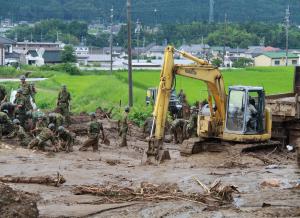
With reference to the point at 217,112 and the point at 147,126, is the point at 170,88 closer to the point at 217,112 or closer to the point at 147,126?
the point at 217,112

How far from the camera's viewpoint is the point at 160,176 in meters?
17.3

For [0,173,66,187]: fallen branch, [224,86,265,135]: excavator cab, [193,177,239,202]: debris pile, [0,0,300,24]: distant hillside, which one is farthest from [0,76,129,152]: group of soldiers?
[0,0,300,24]: distant hillside

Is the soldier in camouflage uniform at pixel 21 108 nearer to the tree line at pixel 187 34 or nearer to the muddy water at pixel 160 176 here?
the muddy water at pixel 160 176

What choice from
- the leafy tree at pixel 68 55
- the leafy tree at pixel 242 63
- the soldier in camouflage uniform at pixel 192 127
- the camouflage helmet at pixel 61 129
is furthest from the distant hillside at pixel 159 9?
the camouflage helmet at pixel 61 129

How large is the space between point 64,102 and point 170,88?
767 centimetres

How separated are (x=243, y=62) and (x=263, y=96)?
75.2m

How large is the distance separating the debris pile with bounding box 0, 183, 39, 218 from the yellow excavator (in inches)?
277

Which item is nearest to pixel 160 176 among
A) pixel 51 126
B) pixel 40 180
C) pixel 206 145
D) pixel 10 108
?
pixel 40 180

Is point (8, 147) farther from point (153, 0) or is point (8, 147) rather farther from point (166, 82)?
point (153, 0)

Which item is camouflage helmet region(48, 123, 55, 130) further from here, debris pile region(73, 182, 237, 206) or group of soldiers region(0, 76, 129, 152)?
debris pile region(73, 182, 237, 206)

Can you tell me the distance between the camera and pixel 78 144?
22.7 m

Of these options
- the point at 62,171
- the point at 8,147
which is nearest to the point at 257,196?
the point at 62,171

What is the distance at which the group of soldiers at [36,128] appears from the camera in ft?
67.4

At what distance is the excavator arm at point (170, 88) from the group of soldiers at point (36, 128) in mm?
2808
